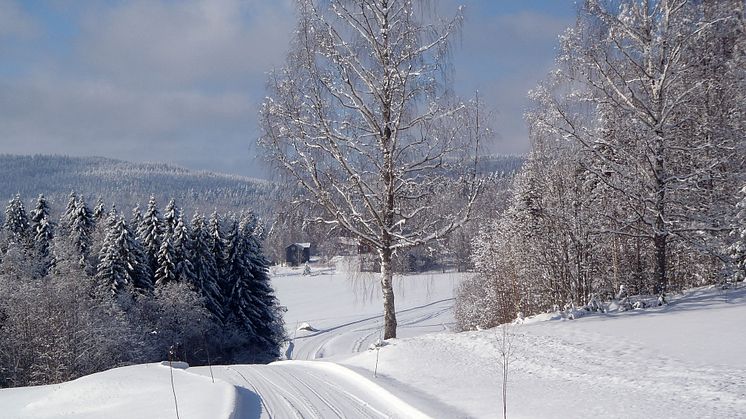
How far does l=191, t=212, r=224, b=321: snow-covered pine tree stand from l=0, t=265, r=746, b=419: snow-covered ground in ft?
78.6

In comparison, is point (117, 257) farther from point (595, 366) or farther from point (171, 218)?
point (595, 366)

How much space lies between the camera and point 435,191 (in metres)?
14.0

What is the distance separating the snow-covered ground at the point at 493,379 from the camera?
299 inches

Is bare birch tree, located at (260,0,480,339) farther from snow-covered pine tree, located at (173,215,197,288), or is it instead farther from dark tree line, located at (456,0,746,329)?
snow-covered pine tree, located at (173,215,197,288)

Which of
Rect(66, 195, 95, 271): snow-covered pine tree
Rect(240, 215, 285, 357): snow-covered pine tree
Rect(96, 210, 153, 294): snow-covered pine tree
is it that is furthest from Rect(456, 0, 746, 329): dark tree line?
Rect(66, 195, 95, 271): snow-covered pine tree

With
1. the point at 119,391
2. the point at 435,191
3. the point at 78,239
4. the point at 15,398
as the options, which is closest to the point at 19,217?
the point at 78,239

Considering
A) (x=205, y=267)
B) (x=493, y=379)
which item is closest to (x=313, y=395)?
(x=493, y=379)

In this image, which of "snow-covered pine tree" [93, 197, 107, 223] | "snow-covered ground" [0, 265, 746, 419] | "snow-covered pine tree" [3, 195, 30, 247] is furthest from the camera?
"snow-covered pine tree" [93, 197, 107, 223]

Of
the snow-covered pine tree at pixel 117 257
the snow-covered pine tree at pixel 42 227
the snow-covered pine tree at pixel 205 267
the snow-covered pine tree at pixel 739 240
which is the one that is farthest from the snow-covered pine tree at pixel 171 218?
the snow-covered pine tree at pixel 739 240

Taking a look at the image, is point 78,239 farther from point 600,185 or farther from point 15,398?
point 600,185

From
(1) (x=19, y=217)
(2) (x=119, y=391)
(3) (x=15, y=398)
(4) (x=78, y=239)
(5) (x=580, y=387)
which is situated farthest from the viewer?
(1) (x=19, y=217)

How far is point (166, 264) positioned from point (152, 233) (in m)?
2.43

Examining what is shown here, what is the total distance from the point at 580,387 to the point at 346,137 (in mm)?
7691

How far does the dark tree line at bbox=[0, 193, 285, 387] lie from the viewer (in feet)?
99.6
